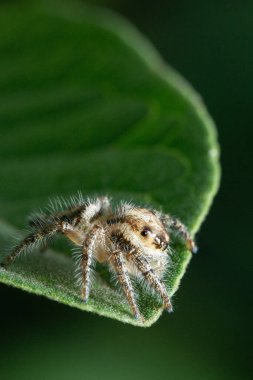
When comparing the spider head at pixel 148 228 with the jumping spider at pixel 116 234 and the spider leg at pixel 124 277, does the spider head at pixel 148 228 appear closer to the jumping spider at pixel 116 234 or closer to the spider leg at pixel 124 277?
the jumping spider at pixel 116 234

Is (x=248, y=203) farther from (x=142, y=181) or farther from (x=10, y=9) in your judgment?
(x=10, y=9)

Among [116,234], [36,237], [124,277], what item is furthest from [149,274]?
[36,237]

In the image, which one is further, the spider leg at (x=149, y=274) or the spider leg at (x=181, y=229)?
the spider leg at (x=181, y=229)

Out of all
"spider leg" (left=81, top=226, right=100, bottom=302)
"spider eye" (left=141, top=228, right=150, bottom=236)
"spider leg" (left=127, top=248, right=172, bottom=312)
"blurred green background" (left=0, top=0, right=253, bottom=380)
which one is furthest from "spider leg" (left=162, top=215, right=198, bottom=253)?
"blurred green background" (left=0, top=0, right=253, bottom=380)

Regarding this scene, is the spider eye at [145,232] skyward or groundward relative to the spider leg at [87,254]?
skyward

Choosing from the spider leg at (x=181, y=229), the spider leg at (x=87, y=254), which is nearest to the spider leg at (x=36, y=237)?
the spider leg at (x=87, y=254)

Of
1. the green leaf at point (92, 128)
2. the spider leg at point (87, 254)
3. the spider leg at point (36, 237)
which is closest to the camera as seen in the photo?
the spider leg at point (87, 254)

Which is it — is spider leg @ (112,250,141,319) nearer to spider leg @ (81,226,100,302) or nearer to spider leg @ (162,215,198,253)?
spider leg @ (81,226,100,302)

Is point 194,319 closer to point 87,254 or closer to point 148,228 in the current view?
point 148,228
